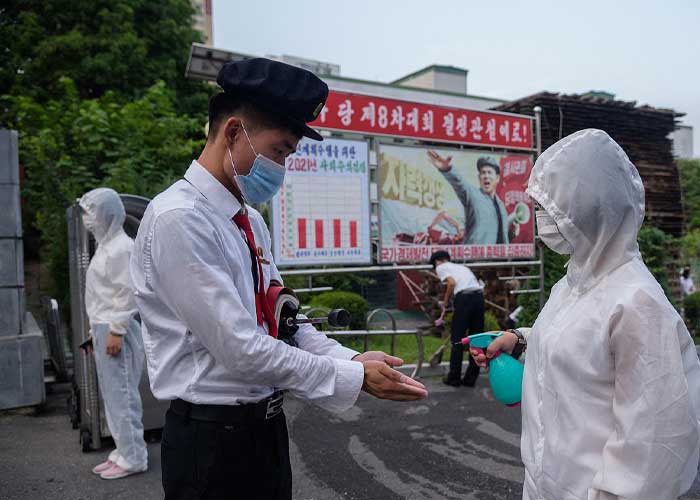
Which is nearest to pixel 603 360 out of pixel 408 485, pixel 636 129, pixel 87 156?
pixel 408 485

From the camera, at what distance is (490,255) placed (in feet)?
28.6

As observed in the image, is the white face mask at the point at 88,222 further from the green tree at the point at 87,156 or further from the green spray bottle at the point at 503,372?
the green spray bottle at the point at 503,372

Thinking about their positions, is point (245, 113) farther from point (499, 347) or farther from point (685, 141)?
point (685, 141)

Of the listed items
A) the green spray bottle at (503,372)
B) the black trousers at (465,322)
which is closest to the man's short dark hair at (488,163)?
the black trousers at (465,322)

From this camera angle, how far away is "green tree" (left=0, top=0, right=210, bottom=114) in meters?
13.7

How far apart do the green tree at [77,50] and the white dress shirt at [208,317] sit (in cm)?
1322

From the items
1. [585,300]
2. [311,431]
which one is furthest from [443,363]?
[585,300]

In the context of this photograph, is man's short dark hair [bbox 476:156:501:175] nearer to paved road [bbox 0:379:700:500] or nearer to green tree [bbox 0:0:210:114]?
paved road [bbox 0:379:700:500]

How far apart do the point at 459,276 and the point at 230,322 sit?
624 cm

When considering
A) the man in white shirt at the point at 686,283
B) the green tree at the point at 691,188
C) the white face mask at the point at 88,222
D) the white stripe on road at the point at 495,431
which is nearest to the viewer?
the white face mask at the point at 88,222

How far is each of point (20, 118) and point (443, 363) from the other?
8.81 metres

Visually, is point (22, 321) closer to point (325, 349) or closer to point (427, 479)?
point (427, 479)

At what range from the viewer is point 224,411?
5.81 ft

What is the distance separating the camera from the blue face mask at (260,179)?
1898 millimetres
